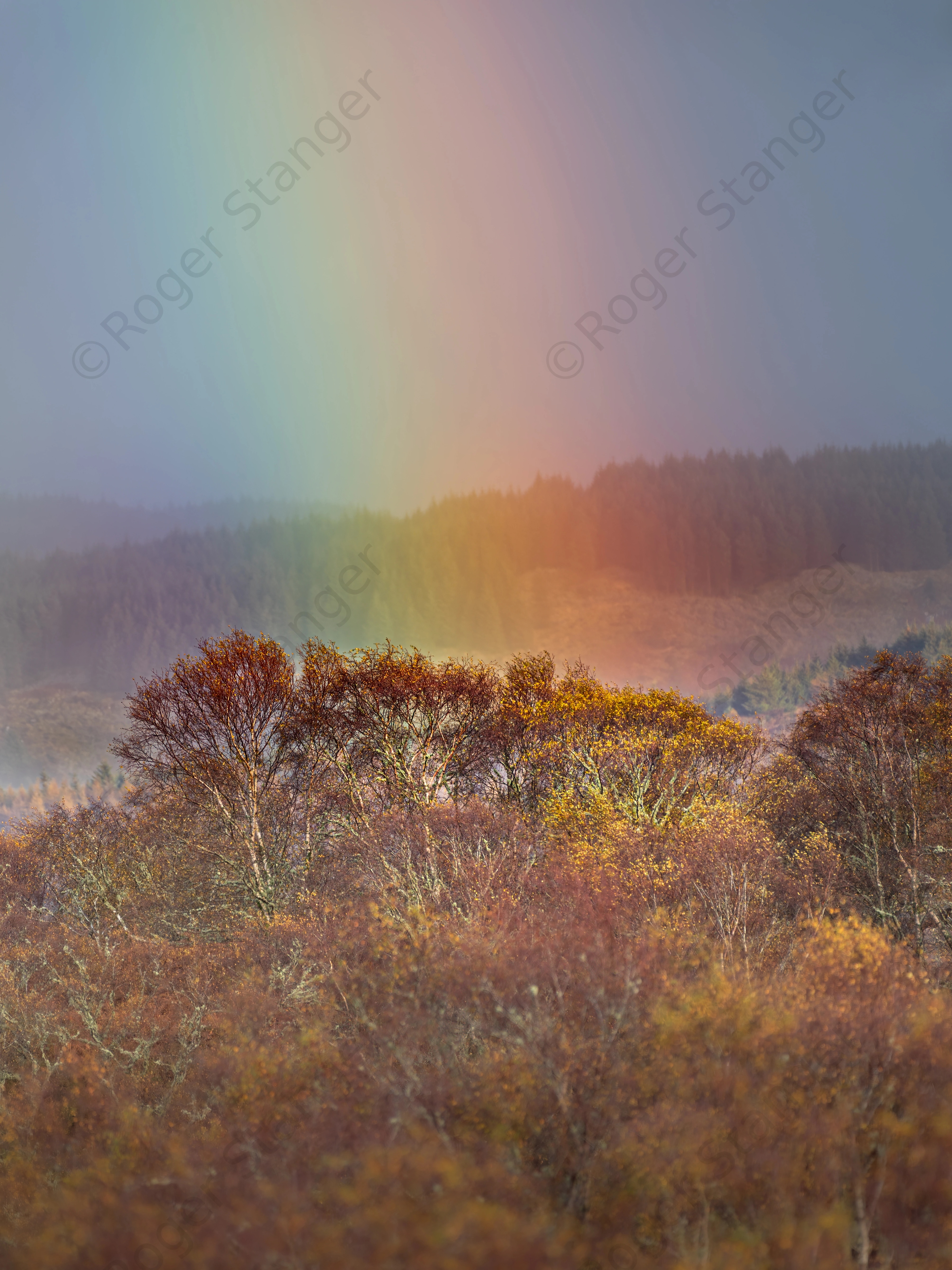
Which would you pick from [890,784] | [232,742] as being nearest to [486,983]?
[232,742]

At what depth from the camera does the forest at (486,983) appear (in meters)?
12.3

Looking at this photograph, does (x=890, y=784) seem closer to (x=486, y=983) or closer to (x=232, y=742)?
(x=486, y=983)

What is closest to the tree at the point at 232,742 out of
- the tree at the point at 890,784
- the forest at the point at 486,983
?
the forest at the point at 486,983

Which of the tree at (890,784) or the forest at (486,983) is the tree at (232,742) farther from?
the tree at (890,784)

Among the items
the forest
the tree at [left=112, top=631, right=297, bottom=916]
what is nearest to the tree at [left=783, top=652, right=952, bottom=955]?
the forest

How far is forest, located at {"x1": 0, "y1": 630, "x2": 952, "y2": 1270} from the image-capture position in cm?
1230

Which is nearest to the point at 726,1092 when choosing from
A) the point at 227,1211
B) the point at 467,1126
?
the point at 467,1126

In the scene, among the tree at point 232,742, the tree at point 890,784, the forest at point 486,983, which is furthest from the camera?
the tree at point 232,742

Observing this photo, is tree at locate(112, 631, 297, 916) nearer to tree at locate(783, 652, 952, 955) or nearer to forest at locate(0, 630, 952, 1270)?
forest at locate(0, 630, 952, 1270)

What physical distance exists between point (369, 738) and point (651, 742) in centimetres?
1665

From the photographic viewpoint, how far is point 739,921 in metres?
27.0

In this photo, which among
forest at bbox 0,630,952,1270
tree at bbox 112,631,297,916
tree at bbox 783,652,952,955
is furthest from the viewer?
tree at bbox 112,631,297,916

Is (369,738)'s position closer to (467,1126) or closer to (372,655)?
(372,655)

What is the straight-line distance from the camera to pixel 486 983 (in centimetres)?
1609
